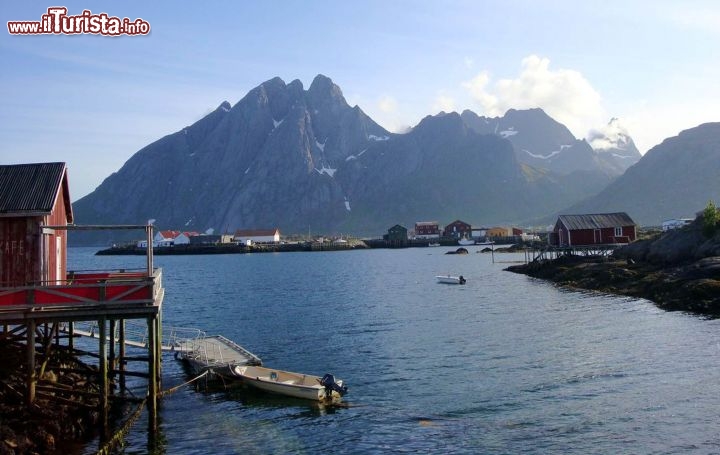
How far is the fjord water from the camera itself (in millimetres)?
24906

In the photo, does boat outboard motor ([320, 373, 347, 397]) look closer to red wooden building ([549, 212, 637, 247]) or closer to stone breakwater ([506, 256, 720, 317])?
stone breakwater ([506, 256, 720, 317])

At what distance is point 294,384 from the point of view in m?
31.3

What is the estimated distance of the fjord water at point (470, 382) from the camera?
81.7 ft

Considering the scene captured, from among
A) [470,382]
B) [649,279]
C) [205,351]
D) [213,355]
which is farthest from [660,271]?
[205,351]

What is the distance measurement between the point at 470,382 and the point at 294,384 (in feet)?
32.3

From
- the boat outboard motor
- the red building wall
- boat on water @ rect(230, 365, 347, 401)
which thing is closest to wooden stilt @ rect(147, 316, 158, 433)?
the red building wall

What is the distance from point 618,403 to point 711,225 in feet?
173

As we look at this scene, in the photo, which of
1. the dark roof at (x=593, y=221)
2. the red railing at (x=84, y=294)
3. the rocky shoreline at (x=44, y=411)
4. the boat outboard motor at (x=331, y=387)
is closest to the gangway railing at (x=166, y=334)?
the rocky shoreline at (x=44, y=411)

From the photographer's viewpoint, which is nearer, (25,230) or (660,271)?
(25,230)

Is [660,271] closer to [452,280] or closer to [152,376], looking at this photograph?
[452,280]

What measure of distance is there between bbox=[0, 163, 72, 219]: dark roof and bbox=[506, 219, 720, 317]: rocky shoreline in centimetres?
4871

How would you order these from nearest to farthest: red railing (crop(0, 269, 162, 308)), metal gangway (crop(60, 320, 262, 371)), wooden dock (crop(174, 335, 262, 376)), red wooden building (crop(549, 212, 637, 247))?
red railing (crop(0, 269, 162, 308)) < wooden dock (crop(174, 335, 262, 376)) < metal gangway (crop(60, 320, 262, 371)) < red wooden building (crop(549, 212, 637, 247))

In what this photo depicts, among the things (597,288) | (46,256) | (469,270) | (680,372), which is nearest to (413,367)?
(680,372)

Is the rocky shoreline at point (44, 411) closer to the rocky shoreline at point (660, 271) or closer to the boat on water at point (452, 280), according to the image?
the rocky shoreline at point (660, 271)
